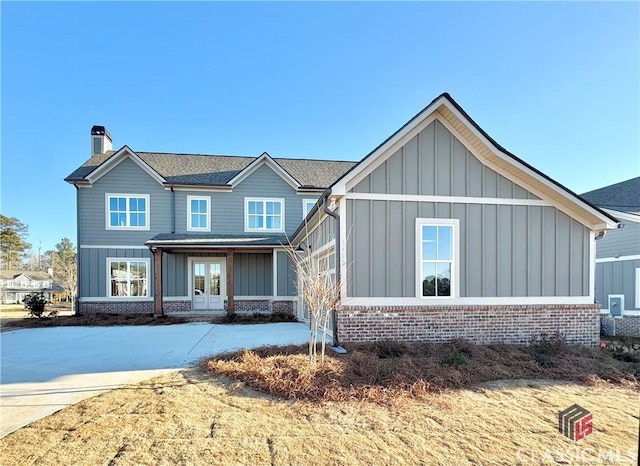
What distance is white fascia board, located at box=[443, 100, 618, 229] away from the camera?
742 centimetres

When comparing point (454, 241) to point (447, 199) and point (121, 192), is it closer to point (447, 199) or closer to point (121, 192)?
point (447, 199)

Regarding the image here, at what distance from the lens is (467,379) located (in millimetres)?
5328

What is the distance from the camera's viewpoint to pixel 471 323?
24.8 feet

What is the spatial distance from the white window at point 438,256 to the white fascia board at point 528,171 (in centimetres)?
183

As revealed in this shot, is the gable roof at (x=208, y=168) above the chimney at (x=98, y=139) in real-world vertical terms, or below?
below

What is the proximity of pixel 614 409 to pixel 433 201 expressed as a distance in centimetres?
467

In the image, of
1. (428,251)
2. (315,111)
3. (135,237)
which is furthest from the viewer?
(315,111)

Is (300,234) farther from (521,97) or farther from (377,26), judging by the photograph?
(521,97)

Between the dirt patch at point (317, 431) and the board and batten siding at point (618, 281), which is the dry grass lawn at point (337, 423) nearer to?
the dirt patch at point (317, 431)

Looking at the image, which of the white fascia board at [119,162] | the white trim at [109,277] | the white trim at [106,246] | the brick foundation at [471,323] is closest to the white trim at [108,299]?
the white trim at [109,277]

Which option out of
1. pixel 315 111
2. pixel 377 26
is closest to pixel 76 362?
pixel 377 26

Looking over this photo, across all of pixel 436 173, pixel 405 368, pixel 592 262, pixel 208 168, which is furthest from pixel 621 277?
pixel 208 168

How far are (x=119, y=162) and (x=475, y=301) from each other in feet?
48.8

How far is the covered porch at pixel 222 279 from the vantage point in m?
13.6
